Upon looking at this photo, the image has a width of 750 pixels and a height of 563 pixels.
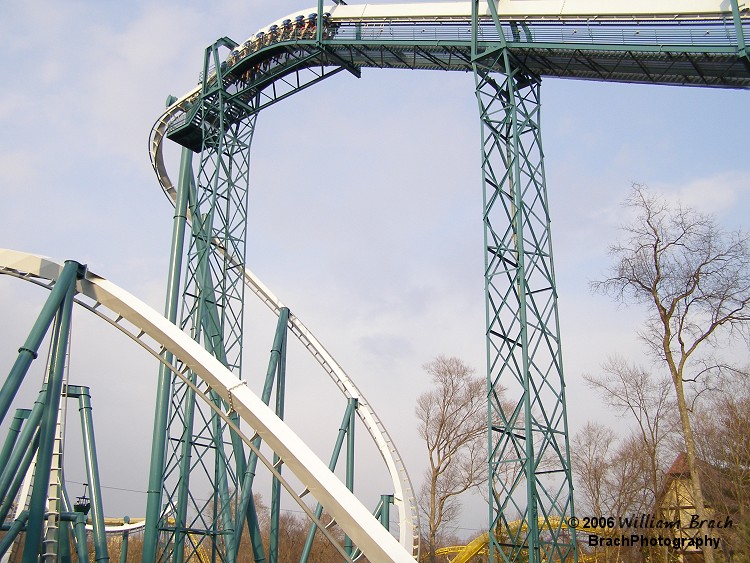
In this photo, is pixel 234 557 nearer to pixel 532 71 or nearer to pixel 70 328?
pixel 70 328

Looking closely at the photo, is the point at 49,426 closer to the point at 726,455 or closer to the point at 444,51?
the point at 444,51

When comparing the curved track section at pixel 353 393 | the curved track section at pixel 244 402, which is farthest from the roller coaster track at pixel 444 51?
the curved track section at pixel 244 402

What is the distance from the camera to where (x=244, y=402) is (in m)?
9.62

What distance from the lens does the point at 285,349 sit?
63.1ft

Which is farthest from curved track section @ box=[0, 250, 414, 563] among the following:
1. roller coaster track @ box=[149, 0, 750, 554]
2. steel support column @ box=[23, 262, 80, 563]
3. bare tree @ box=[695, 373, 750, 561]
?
bare tree @ box=[695, 373, 750, 561]

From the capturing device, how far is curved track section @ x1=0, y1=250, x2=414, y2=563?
8.23 meters

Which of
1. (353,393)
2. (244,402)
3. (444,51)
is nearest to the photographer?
(244,402)

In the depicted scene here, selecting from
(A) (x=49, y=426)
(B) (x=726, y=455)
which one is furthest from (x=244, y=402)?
(B) (x=726, y=455)

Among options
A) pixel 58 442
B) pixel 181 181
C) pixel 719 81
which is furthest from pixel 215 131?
pixel 719 81

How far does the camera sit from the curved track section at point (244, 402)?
8.23 m

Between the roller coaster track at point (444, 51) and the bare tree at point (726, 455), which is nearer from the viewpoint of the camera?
the roller coaster track at point (444, 51)

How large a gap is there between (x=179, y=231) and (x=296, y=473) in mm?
11720

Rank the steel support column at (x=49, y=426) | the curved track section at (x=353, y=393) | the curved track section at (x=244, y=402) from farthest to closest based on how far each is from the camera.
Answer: the curved track section at (x=353, y=393)
the steel support column at (x=49, y=426)
the curved track section at (x=244, y=402)

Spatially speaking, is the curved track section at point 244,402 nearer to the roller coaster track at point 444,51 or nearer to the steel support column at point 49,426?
the steel support column at point 49,426
